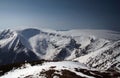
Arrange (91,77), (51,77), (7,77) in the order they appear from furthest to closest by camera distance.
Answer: (7,77) → (91,77) → (51,77)

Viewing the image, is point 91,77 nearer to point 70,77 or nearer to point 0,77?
point 70,77

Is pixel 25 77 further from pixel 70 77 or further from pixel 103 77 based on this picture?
pixel 103 77

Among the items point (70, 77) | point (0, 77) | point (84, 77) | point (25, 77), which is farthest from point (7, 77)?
point (84, 77)

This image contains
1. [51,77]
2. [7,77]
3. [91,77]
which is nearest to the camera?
[51,77]

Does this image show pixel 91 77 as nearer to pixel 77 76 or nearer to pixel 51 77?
pixel 77 76

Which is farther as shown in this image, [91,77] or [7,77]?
[7,77]

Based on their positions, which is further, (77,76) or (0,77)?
(0,77)

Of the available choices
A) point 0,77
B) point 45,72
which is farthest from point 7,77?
point 45,72
